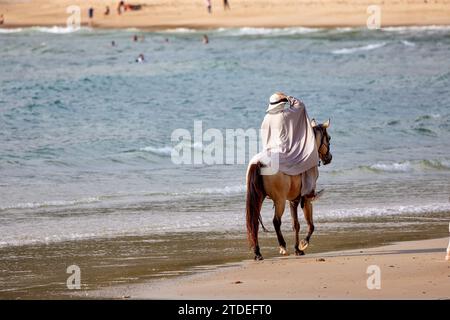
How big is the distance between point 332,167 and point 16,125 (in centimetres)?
909

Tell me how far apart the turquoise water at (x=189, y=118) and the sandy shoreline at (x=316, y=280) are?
2641 millimetres

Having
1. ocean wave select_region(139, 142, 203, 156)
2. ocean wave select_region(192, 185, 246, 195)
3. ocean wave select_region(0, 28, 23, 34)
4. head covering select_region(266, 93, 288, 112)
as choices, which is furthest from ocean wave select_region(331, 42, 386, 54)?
head covering select_region(266, 93, 288, 112)

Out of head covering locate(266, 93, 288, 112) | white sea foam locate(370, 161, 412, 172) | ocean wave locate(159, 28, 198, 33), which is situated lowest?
ocean wave locate(159, 28, 198, 33)

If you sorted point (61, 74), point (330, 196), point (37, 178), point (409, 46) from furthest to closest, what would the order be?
point (409, 46) → point (61, 74) → point (37, 178) → point (330, 196)

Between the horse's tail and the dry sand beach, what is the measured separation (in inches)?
1509

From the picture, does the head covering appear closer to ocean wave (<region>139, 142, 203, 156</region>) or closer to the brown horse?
the brown horse

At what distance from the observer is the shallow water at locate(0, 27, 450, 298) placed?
563 inches

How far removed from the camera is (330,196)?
16.1 meters

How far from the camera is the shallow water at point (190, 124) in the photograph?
14.3 meters

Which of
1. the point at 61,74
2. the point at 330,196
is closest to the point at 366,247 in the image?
the point at 330,196

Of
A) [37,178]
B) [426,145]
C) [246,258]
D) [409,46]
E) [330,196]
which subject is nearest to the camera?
[246,258]

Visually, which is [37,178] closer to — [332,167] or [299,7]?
[332,167]

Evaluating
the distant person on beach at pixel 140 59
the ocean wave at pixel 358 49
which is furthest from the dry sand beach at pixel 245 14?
the distant person on beach at pixel 140 59

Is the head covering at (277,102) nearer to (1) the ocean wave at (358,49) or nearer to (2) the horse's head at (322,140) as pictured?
(2) the horse's head at (322,140)
